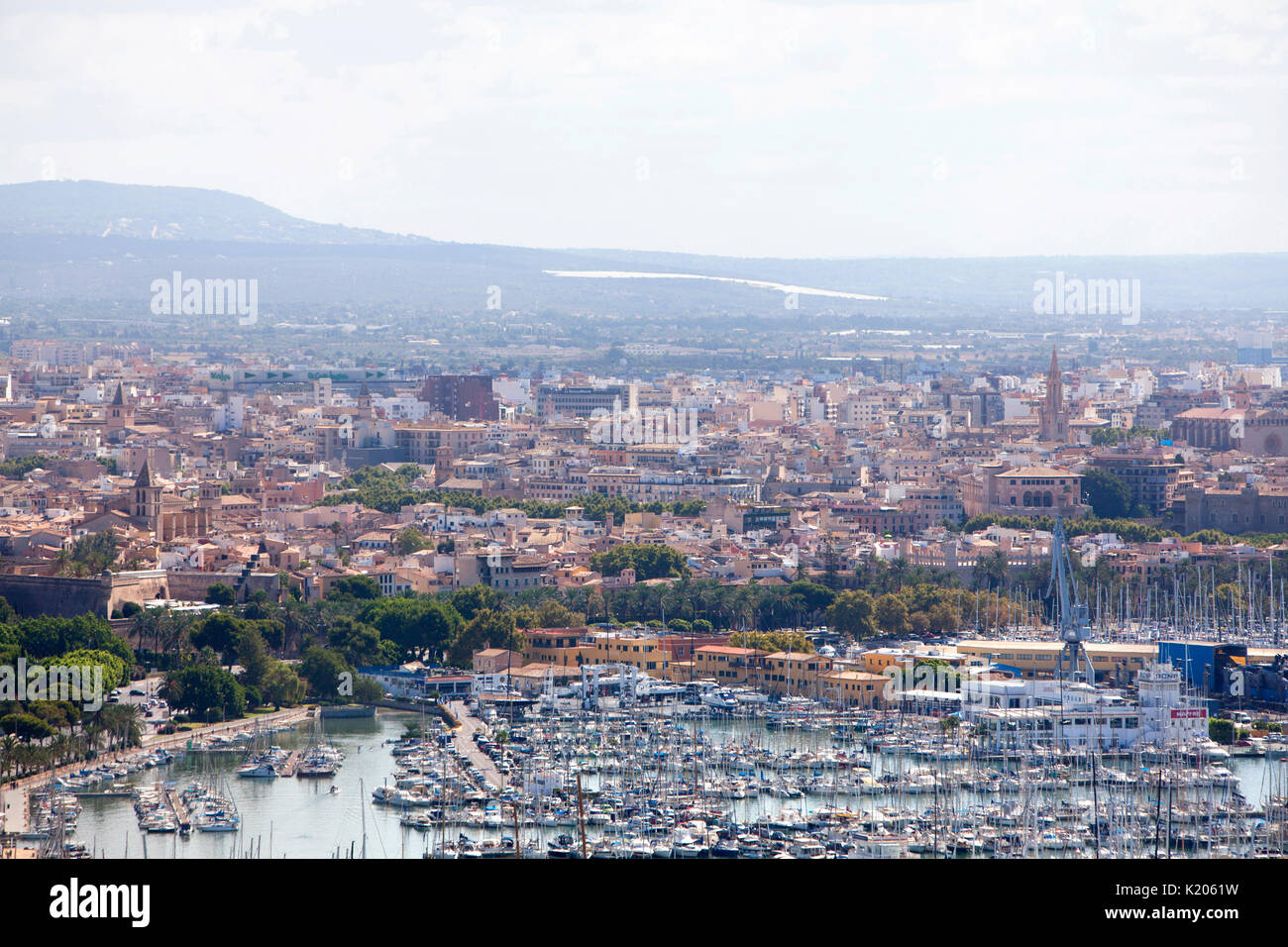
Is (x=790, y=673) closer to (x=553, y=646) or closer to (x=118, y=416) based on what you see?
(x=553, y=646)

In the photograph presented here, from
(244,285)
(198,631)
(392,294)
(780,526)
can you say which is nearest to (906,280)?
(392,294)

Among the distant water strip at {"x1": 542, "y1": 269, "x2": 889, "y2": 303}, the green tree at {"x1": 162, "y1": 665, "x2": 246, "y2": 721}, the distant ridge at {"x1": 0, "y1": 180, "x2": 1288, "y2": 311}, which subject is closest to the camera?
the green tree at {"x1": 162, "y1": 665, "x2": 246, "y2": 721}

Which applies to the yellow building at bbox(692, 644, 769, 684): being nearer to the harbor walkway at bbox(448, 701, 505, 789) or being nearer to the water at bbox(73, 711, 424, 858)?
the harbor walkway at bbox(448, 701, 505, 789)

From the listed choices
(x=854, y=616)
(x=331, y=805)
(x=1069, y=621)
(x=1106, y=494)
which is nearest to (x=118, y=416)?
(x=1106, y=494)

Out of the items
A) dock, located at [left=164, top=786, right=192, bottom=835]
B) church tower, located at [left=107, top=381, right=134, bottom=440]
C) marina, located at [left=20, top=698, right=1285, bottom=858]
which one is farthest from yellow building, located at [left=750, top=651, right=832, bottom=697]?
church tower, located at [left=107, top=381, right=134, bottom=440]
